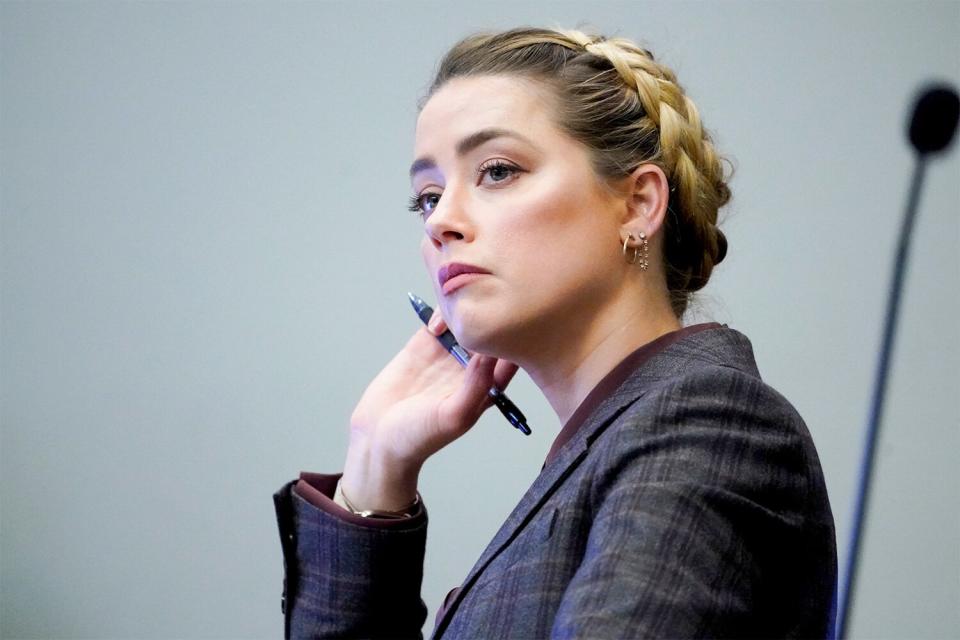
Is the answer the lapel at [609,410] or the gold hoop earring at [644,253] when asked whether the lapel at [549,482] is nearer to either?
the lapel at [609,410]

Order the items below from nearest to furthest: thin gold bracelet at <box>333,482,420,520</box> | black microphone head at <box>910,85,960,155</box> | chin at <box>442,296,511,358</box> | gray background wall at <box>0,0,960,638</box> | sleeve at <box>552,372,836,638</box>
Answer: sleeve at <box>552,372,836,638</box>
black microphone head at <box>910,85,960,155</box>
chin at <box>442,296,511,358</box>
thin gold bracelet at <box>333,482,420,520</box>
gray background wall at <box>0,0,960,638</box>

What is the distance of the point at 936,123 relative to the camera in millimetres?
931

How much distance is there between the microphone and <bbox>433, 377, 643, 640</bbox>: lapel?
238mm

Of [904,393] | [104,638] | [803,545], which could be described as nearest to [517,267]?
[803,545]

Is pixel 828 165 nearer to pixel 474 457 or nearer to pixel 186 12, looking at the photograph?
pixel 474 457

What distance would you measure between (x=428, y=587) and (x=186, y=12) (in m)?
1.14

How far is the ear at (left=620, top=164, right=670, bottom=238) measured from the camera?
114 centimetres

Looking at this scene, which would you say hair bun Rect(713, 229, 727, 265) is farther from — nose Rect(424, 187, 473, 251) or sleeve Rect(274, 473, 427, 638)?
sleeve Rect(274, 473, 427, 638)

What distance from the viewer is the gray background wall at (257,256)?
180cm

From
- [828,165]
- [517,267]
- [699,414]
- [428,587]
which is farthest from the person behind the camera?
[428,587]

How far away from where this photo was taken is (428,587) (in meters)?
1.94

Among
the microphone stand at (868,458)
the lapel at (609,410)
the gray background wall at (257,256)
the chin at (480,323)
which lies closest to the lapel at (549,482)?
the lapel at (609,410)

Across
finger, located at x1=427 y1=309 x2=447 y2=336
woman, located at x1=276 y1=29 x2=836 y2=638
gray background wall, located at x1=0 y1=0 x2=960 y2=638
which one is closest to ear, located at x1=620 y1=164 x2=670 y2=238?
woman, located at x1=276 y1=29 x2=836 y2=638

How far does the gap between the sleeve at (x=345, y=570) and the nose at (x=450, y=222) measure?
419 millimetres
